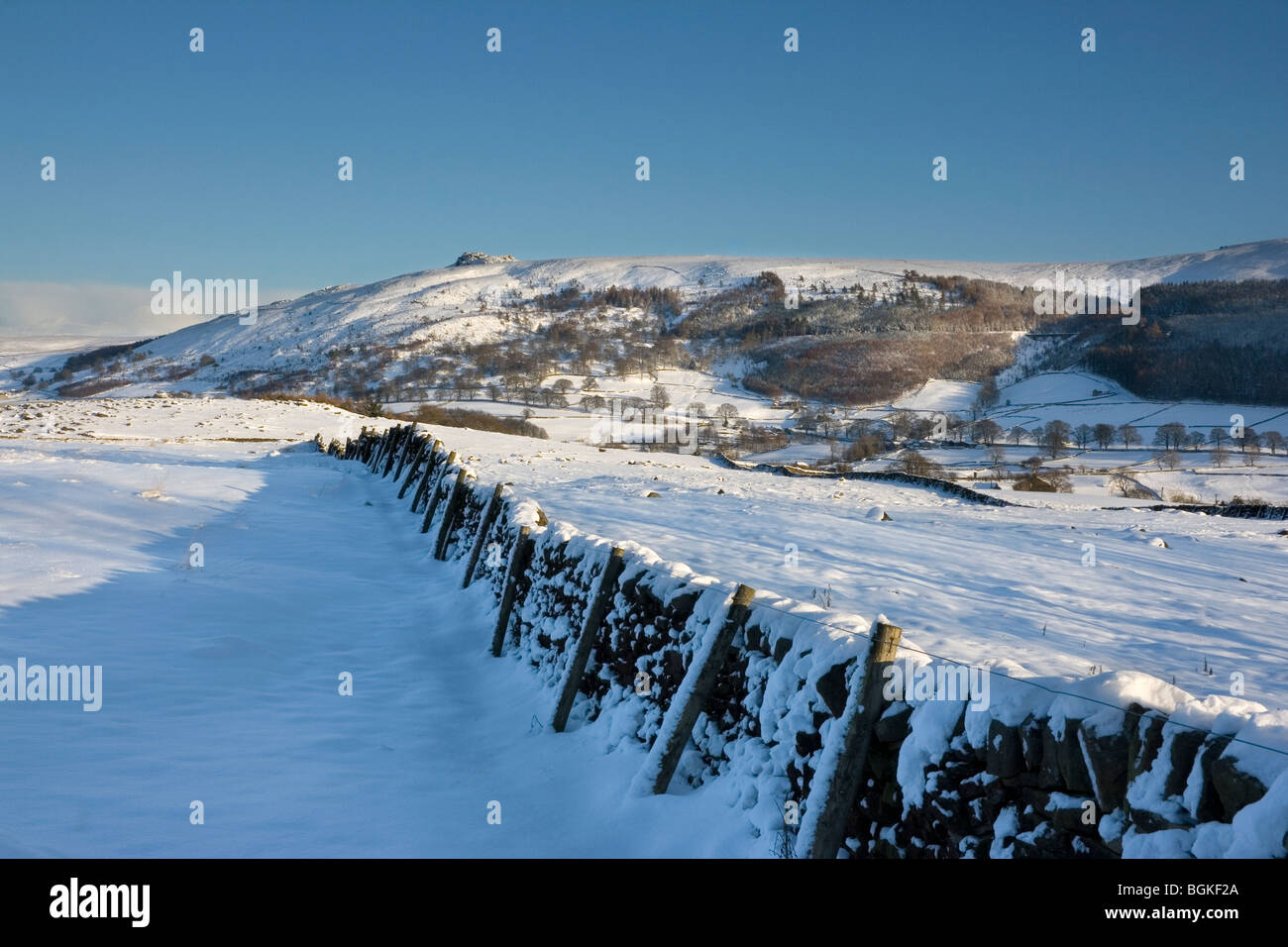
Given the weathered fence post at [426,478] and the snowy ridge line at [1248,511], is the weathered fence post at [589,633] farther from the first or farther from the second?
the snowy ridge line at [1248,511]

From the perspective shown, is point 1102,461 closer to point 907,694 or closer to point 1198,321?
point 907,694

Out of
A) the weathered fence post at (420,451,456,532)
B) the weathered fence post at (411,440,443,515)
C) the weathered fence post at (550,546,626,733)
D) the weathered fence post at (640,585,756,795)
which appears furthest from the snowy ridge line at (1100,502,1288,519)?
the weathered fence post at (640,585,756,795)

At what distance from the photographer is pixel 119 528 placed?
12.8 m

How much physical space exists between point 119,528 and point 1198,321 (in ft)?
568

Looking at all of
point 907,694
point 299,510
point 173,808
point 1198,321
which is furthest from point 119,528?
point 1198,321

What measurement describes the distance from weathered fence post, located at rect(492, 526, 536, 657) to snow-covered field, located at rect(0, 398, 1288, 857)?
291mm

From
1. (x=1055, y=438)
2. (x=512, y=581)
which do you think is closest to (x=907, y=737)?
(x=512, y=581)

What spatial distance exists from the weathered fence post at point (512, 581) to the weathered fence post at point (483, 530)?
1.67 metres

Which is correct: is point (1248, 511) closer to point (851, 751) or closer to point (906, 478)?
point (906, 478)

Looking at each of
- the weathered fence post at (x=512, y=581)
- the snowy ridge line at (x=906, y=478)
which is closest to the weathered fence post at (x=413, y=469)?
the weathered fence post at (x=512, y=581)

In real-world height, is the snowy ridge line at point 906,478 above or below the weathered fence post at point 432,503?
below

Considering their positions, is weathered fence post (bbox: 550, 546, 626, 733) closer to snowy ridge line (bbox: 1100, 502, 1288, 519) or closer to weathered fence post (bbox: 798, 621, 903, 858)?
weathered fence post (bbox: 798, 621, 903, 858)

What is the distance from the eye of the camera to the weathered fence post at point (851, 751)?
3746mm

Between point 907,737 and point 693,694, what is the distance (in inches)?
66.6
